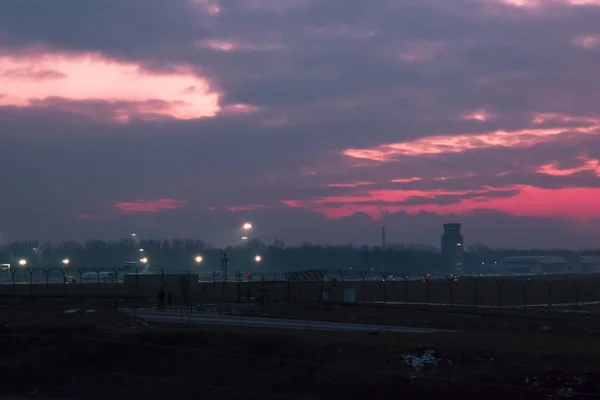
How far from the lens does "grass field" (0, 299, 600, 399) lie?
1226 inches

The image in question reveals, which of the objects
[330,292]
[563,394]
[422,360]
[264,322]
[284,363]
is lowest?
[563,394]

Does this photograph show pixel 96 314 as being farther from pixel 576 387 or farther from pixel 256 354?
pixel 576 387

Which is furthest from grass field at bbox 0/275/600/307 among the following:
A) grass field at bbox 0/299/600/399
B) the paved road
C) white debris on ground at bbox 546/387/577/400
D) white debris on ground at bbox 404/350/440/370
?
white debris on ground at bbox 546/387/577/400

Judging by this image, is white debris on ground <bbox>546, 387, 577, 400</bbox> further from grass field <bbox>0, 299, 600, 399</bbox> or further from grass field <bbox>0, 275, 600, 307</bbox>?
grass field <bbox>0, 275, 600, 307</bbox>

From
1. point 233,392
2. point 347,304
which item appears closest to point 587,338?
point 233,392

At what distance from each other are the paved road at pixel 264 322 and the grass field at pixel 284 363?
427 cm

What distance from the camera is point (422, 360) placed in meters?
33.9

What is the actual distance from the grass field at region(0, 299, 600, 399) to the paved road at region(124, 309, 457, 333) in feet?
14.0

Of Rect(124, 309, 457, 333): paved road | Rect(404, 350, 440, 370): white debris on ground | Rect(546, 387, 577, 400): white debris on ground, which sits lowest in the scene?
Rect(546, 387, 577, 400): white debris on ground

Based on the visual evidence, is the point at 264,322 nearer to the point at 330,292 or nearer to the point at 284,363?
the point at 284,363

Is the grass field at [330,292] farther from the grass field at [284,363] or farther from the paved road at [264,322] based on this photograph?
the grass field at [284,363]

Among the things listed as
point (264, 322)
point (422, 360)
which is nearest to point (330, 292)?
point (264, 322)

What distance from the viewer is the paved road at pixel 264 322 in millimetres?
46844

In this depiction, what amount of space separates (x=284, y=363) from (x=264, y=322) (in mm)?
15188
